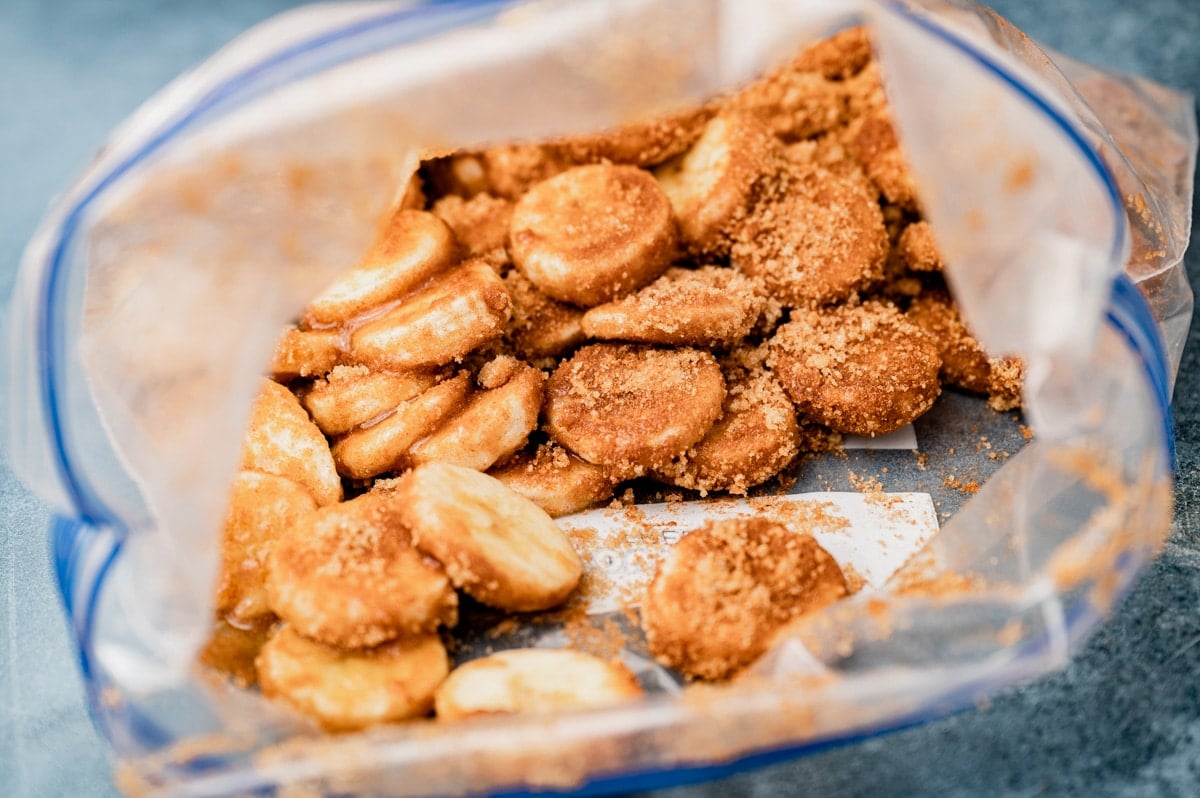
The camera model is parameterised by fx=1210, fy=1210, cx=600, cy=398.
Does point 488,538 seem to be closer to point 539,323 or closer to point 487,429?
point 487,429

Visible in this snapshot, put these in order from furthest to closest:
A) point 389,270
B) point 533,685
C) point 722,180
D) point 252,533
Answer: point 722,180, point 389,270, point 252,533, point 533,685

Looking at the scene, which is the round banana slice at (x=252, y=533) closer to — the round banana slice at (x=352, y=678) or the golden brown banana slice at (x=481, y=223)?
the round banana slice at (x=352, y=678)

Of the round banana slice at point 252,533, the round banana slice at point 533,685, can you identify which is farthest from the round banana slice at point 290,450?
the round banana slice at point 533,685

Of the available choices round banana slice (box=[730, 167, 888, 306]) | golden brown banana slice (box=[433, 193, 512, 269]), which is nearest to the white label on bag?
round banana slice (box=[730, 167, 888, 306])

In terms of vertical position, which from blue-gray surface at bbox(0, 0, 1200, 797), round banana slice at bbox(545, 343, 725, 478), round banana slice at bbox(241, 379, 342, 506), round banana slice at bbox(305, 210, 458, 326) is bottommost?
blue-gray surface at bbox(0, 0, 1200, 797)

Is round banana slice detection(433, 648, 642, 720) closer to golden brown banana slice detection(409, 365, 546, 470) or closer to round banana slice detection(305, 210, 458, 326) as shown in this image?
golden brown banana slice detection(409, 365, 546, 470)

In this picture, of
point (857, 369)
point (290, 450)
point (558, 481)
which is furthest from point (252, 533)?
point (857, 369)
